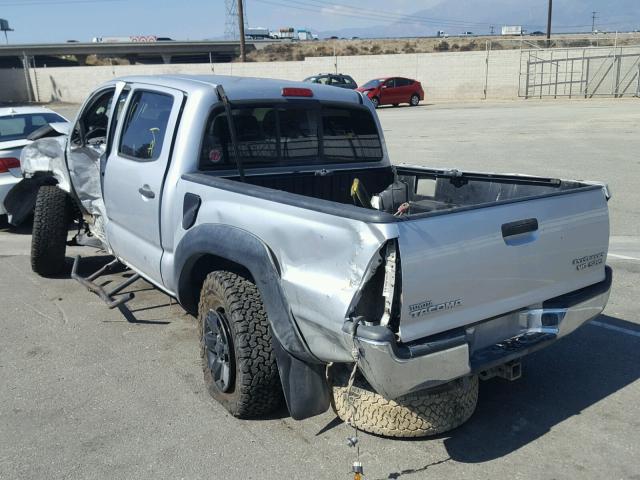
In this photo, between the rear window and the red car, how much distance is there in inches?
1123

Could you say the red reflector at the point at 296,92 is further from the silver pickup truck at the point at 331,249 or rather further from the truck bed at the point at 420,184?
the truck bed at the point at 420,184

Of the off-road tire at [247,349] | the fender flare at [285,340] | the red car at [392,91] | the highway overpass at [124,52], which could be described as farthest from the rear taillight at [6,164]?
the highway overpass at [124,52]

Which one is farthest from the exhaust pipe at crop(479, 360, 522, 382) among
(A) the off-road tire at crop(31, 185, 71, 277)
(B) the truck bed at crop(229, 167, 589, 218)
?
(A) the off-road tire at crop(31, 185, 71, 277)

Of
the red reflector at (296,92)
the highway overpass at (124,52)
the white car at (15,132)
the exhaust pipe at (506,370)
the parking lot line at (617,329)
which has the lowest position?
the parking lot line at (617,329)

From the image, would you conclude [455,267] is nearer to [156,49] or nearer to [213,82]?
[213,82]

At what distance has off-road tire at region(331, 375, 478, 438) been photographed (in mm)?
3467

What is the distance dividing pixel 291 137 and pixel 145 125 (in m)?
1.08

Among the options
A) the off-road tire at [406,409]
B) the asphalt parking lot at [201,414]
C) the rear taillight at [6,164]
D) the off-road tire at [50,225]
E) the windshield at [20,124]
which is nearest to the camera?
the asphalt parking lot at [201,414]

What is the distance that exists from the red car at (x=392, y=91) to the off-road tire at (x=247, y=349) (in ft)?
99.1

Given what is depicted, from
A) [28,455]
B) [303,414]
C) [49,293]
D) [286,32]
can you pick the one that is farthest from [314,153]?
[286,32]

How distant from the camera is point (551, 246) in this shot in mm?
3418

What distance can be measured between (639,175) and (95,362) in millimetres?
10241

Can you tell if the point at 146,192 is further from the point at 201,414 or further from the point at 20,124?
the point at 20,124

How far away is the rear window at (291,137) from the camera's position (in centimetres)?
446
